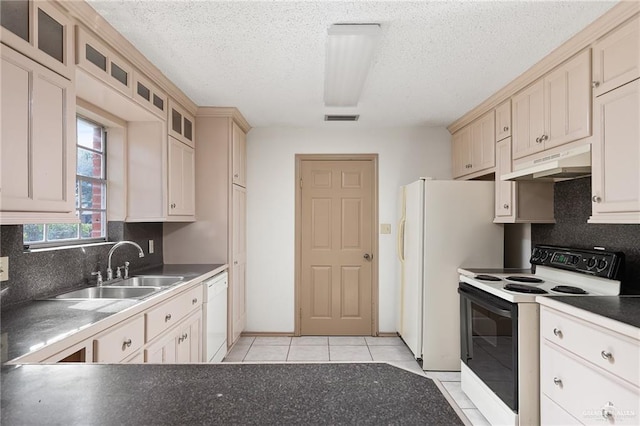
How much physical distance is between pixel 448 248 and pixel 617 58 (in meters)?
1.71

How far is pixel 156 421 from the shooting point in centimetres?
62

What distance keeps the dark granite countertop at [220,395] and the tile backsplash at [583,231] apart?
1.94m

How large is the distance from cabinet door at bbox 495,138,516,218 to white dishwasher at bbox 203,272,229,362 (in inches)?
99.3

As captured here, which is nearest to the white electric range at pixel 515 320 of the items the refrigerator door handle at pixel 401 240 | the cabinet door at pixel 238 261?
the refrigerator door handle at pixel 401 240

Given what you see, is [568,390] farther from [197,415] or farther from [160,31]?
[160,31]

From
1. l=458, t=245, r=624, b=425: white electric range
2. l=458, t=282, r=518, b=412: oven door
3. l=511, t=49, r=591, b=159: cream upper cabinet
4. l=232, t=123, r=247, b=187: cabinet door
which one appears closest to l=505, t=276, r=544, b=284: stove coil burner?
l=458, t=245, r=624, b=425: white electric range

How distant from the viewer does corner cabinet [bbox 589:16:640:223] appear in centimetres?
159

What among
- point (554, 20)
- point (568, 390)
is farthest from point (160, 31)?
point (568, 390)

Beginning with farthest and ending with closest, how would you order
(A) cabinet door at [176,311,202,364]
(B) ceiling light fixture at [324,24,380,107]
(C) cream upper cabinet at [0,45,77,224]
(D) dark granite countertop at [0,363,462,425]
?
Result: (A) cabinet door at [176,311,202,364], (B) ceiling light fixture at [324,24,380,107], (C) cream upper cabinet at [0,45,77,224], (D) dark granite countertop at [0,363,462,425]

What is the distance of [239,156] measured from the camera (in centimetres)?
354

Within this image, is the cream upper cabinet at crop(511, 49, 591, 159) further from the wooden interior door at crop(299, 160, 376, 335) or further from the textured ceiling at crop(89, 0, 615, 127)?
the wooden interior door at crop(299, 160, 376, 335)

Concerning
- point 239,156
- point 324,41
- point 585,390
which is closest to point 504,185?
point 585,390

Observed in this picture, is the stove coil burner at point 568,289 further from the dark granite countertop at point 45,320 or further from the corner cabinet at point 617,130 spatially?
the dark granite countertop at point 45,320

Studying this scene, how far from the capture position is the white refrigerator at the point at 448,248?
2.93 metres
